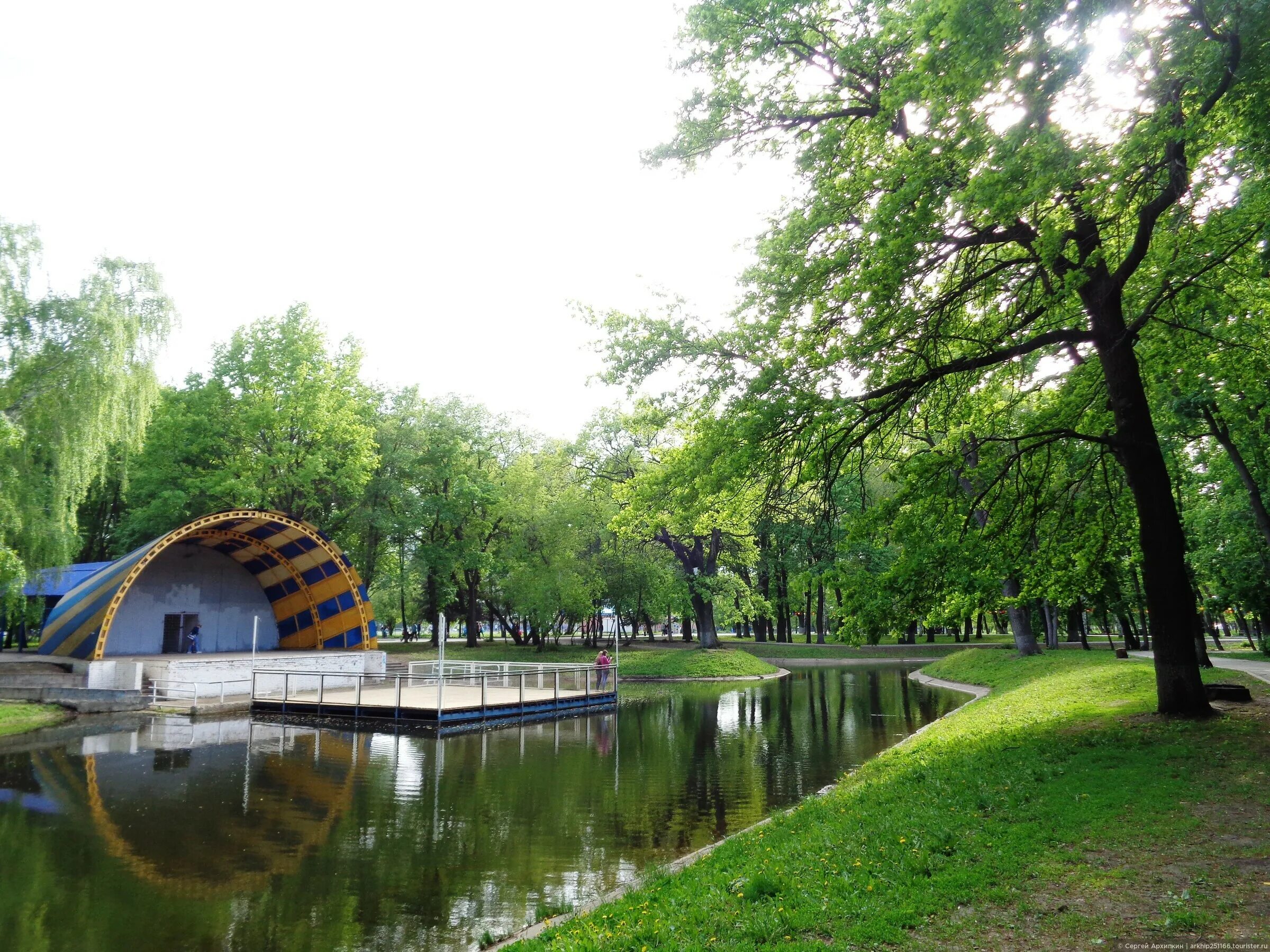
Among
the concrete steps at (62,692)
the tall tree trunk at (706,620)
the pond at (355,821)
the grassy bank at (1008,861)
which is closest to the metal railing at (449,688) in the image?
the pond at (355,821)

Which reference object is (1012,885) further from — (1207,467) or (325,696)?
(1207,467)

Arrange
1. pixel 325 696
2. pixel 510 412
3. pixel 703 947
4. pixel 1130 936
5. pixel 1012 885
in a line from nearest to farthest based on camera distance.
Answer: pixel 1130 936, pixel 703 947, pixel 1012 885, pixel 325 696, pixel 510 412

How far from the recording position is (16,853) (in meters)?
9.09

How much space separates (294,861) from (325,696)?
16.5 metres

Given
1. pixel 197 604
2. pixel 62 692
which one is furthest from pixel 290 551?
pixel 62 692

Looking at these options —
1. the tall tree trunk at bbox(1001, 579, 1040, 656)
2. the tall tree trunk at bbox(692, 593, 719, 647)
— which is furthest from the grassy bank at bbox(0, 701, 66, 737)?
the tall tree trunk at bbox(1001, 579, 1040, 656)

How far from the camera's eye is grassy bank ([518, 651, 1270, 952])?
5055mm

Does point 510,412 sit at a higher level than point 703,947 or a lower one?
higher

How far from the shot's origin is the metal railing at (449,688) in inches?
861

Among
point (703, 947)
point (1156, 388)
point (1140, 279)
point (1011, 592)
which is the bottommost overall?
point (703, 947)

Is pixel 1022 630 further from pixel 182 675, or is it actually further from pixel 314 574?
pixel 182 675

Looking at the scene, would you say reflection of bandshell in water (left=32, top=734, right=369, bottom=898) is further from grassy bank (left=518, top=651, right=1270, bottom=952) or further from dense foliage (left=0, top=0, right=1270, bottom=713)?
dense foliage (left=0, top=0, right=1270, bottom=713)

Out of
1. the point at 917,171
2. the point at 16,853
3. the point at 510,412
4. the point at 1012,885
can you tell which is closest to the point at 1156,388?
the point at 917,171

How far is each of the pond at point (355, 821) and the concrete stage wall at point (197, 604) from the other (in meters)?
12.8
